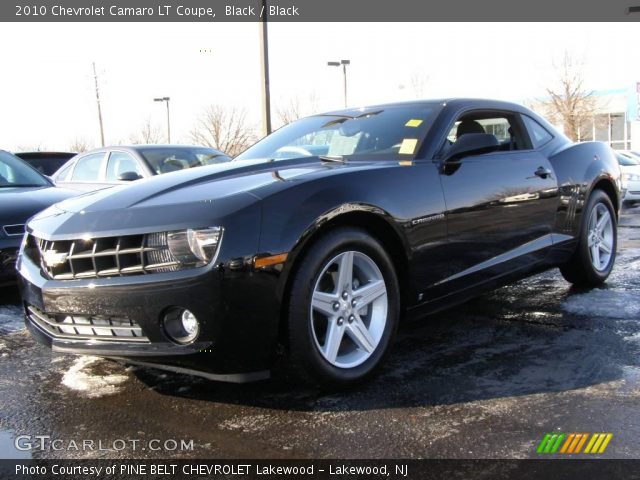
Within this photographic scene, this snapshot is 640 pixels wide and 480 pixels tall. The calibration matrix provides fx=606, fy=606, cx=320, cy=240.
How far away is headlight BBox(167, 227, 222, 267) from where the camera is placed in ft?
8.35

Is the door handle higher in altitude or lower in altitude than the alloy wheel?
higher

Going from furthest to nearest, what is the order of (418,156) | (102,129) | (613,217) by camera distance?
(102,129), (613,217), (418,156)

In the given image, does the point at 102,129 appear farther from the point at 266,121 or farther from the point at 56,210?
the point at 56,210

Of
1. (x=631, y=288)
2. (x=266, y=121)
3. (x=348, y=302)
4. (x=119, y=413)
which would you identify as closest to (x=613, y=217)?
(x=631, y=288)

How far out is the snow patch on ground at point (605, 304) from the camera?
4172mm

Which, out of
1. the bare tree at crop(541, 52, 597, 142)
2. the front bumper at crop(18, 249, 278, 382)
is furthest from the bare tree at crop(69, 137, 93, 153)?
the front bumper at crop(18, 249, 278, 382)

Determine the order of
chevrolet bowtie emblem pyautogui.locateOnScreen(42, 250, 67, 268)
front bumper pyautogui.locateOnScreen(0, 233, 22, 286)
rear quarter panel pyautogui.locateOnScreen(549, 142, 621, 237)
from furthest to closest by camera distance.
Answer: front bumper pyautogui.locateOnScreen(0, 233, 22, 286) < rear quarter panel pyautogui.locateOnScreen(549, 142, 621, 237) < chevrolet bowtie emblem pyautogui.locateOnScreen(42, 250, 67, 268)

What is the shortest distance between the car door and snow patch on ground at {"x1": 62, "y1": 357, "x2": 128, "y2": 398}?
1.93 m

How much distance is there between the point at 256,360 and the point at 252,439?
33cm

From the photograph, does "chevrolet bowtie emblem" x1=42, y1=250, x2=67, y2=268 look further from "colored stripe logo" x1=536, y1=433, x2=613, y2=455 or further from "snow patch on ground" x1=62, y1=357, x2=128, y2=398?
"colored stripe logo" x1=536, y1=433, x2=613, y2=455

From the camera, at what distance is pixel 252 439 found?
2.49 metres

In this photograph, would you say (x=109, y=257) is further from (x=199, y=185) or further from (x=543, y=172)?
(x=543, y=172)

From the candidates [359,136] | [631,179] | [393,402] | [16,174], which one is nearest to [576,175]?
[359,136]

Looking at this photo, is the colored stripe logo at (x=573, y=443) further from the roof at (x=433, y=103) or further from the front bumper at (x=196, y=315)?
the roof at (x=433, y=103)
